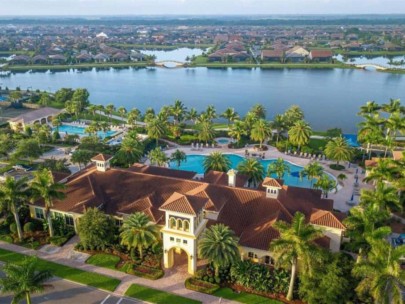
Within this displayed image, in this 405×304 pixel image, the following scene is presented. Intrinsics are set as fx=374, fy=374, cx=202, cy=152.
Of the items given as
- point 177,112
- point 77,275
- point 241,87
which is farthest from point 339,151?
point 241,87

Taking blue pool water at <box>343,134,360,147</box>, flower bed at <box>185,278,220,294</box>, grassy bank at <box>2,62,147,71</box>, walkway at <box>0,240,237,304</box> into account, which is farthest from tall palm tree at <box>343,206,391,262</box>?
grassy bank at <box>2,62,147,71</box>

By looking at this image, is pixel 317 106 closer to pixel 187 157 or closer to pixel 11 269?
pixel 187 157

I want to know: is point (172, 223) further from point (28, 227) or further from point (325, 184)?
point (325, 184)

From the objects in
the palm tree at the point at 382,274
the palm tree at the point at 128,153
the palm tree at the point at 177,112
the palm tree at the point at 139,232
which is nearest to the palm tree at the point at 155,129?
the palm tree at the point at 128,153

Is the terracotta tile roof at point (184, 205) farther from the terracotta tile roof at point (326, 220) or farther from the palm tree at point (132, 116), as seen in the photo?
the palm tree at point (132, 116)

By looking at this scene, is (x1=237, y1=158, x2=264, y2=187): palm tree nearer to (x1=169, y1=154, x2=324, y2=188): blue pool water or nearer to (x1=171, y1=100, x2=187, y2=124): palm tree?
(x1=169, y1=154, x2=324, y2=188): blue pool water

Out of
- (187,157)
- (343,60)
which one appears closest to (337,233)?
(187,157)

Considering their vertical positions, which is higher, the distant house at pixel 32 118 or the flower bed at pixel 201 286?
the distant house at pixel 32 118
